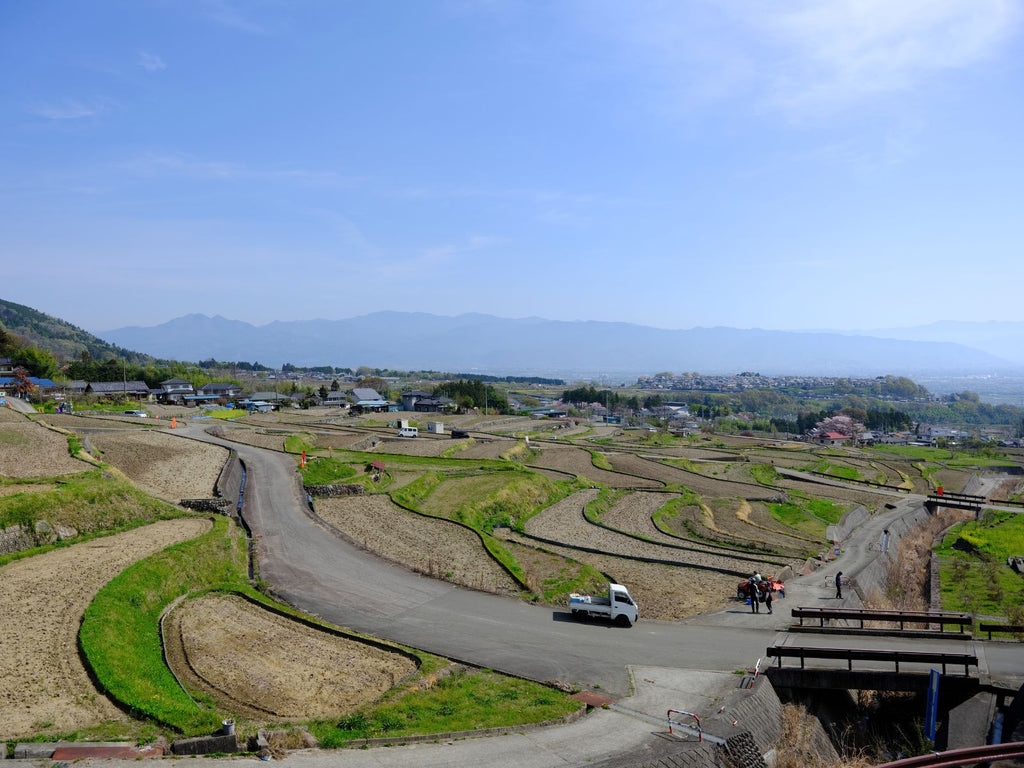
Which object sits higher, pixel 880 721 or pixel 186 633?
pixel 186 633

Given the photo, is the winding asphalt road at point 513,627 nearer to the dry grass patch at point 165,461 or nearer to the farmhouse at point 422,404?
the dry grass patch at point 165,461

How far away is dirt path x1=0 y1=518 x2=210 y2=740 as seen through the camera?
1205 centimetres

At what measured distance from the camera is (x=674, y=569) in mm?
27266

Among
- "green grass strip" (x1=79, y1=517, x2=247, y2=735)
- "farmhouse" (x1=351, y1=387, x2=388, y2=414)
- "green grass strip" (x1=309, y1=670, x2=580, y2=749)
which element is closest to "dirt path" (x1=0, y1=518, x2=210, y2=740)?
"green grass strip" (x1=79, y1=517, x2=247, y2=735)

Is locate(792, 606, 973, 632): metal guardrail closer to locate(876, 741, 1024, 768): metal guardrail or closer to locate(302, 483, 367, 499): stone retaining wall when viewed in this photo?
locate(876, 741, 1024, 768): metal guardrail

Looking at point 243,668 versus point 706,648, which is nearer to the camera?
point 243,668

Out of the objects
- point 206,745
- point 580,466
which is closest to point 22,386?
point 580,466

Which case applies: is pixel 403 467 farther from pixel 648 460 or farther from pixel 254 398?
pixel 254 398

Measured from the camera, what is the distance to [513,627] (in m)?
18.8

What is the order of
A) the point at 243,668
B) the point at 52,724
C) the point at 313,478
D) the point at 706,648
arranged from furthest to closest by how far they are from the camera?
the point at 313,478, the point at 706,648, the point at 243,668, the point at 52,724

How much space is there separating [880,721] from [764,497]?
110 ft

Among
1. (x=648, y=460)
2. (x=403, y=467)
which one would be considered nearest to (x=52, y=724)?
(x=403, y=467)

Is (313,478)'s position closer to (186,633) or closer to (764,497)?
(186,633)

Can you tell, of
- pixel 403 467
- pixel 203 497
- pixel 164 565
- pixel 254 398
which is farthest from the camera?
pixel 254 398
